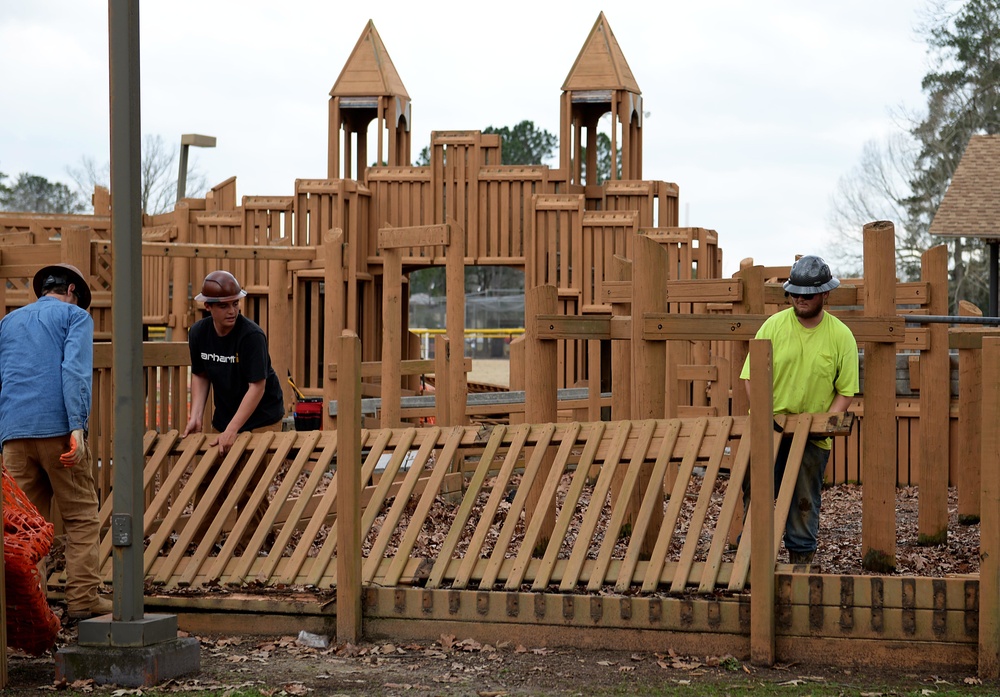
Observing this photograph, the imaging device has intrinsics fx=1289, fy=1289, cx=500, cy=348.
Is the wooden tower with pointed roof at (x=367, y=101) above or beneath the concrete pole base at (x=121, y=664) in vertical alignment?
above

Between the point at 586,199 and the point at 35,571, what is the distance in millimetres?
18389

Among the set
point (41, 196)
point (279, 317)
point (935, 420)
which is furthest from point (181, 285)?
point (41, 196)

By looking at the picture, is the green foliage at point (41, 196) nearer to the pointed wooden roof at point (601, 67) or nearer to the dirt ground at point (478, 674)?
the pointed wooden roof at point (601, 67)

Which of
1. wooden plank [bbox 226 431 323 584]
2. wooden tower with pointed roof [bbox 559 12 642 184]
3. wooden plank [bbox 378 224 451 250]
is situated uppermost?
wooden tower with pointed roof [bbox 559 12 642 184]

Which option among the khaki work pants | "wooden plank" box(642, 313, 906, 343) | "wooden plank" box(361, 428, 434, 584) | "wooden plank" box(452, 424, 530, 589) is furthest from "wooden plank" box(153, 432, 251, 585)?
"wooden plank" box(642, 313, 906, 343)

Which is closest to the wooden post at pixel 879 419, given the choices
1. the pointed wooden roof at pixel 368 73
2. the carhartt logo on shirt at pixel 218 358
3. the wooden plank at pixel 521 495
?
the wooden plank at pixel 521 495

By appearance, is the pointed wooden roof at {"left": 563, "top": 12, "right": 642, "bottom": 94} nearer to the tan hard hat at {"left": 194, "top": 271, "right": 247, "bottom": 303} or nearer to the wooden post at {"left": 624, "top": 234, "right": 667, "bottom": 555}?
the tan hard hat at {"left": 194, "top": 271, "right": 247, "bottom": 303}

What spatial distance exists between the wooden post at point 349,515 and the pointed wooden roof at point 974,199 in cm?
1905

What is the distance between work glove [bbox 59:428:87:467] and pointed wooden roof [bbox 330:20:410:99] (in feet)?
62.6

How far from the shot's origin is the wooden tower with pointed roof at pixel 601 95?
2445 centimetres

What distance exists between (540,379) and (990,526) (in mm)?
3043

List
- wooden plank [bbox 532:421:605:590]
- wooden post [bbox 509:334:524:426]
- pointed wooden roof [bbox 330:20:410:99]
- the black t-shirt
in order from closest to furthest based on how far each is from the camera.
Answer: wooden plank [bbox 532:421:605:590]
the black t-shirt
wooden post [bbox 509:334:524:426]
pointed wooden roof [bbox 330:20:410:99]

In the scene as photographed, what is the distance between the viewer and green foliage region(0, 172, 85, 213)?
65250 millimetres

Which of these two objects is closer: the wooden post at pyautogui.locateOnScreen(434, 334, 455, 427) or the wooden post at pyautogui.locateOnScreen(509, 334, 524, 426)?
the wooden post at pyautogui.locateOnScreen(434, 334, 455, 427)
